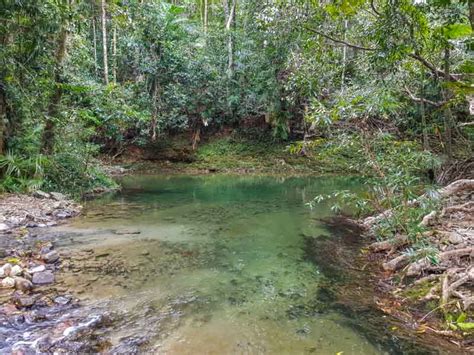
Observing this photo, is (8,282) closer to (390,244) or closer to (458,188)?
(390,244)

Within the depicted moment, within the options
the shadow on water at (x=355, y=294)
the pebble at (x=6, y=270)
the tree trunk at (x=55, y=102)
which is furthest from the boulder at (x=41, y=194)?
the shadow on water at (x=355, y=294)

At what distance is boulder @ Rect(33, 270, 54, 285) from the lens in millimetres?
5138

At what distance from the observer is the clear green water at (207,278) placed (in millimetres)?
3977

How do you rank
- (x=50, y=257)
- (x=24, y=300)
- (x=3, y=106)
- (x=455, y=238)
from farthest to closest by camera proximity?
(x=3, y=106) → (x=455, y=238) → (x=50, y=257) → (x=24, y=300)

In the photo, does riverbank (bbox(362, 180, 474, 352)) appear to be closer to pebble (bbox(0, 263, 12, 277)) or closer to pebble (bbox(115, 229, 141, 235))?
pebble (bbox(115, 229, 141, 235))

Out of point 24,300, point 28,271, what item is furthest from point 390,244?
point 28,271

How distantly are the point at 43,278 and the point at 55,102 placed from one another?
7169mm

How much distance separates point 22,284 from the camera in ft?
16.1

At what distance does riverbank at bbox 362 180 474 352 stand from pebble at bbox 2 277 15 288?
15.2 ft

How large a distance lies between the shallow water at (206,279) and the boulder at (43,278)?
7.4 inches

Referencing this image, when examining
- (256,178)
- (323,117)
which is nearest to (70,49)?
(323,117)

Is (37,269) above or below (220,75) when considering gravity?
below

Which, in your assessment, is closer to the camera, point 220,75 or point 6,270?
point 6,270

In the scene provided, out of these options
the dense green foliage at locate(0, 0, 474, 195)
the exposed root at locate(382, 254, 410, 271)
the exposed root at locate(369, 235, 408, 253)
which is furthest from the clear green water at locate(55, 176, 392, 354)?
the dense green foliage at locate(0, 0, 474, 195)
